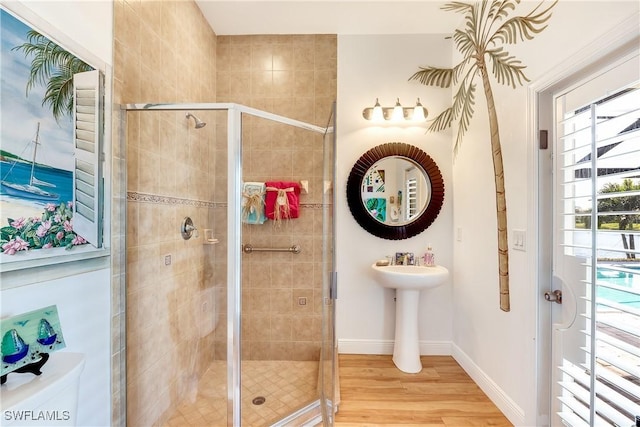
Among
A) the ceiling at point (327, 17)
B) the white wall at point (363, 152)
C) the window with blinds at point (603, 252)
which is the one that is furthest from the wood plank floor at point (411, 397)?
the ceiling at point (327, 17)

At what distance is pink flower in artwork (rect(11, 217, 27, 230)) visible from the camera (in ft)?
2.74

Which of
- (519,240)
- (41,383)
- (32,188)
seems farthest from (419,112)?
(41,383)

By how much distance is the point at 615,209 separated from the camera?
1.08m

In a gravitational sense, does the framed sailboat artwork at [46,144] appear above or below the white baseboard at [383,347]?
above

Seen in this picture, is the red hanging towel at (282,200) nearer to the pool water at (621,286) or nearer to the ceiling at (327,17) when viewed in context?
the ceiling at (327,17)

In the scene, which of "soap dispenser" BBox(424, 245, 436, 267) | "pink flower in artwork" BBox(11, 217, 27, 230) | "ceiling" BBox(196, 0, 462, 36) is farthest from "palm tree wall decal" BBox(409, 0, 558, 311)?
"pink flower in artwork" BBox(11, 217, 27, 230)

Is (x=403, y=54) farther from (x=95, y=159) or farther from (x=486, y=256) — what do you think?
(x=95, y=159)

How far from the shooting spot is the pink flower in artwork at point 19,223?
84 centimetres

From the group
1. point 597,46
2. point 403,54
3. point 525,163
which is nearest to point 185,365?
point 525,163

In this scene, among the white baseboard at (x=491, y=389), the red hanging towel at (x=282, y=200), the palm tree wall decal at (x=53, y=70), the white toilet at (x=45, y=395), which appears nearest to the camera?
the white toilet at (x=45, y=395)

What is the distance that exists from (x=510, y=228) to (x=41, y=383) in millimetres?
2228

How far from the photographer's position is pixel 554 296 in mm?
1427

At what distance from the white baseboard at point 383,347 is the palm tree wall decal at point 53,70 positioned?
8.03 ft

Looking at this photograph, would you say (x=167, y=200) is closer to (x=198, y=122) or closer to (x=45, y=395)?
(x=198, y=122)
